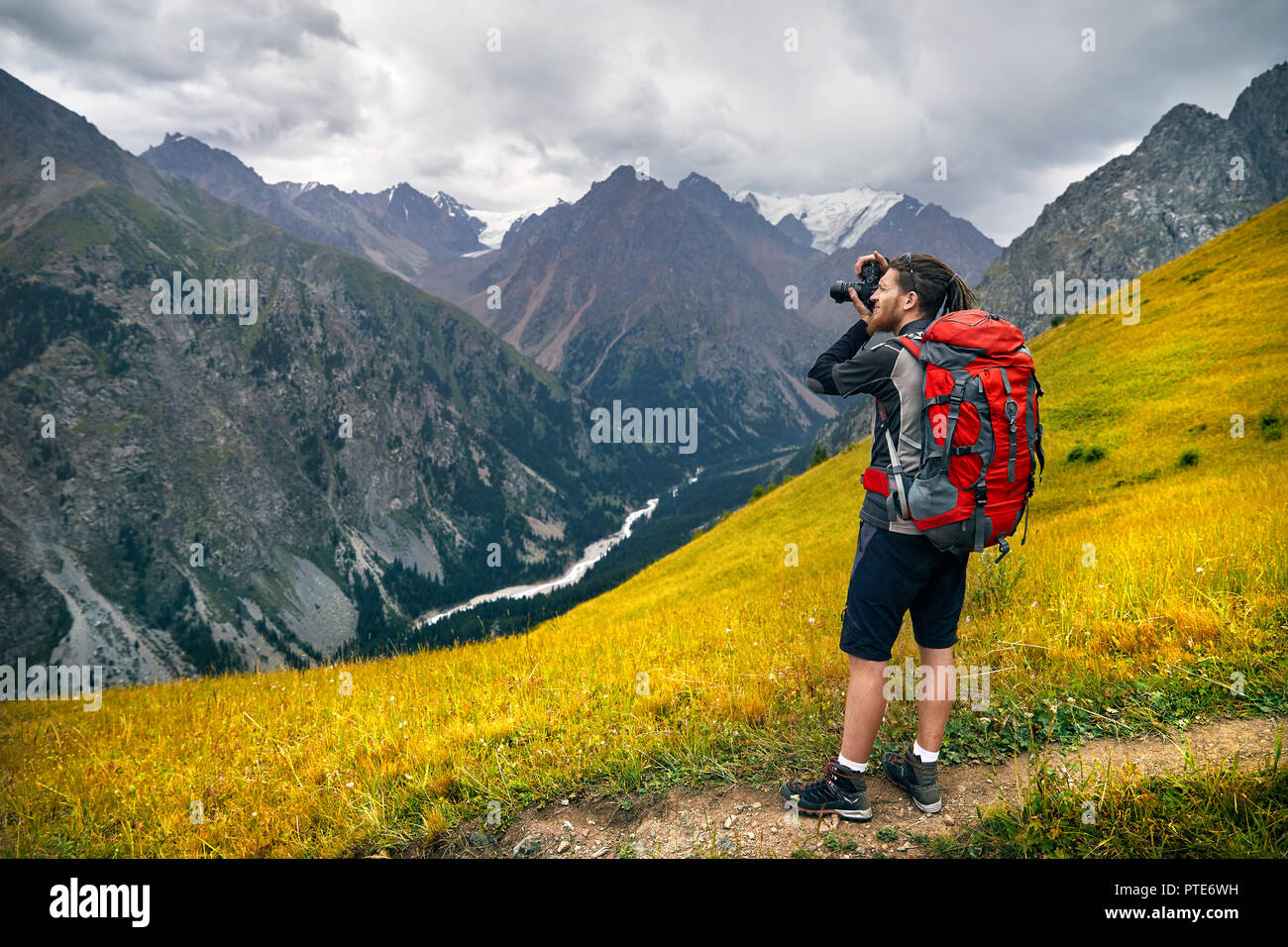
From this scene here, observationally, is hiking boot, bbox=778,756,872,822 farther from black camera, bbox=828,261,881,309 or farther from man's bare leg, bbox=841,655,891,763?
black camera, bbox=828,261,881,309

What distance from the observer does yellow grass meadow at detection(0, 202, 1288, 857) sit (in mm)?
4805

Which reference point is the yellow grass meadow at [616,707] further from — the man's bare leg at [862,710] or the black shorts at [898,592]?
the black shorts at [898,592]

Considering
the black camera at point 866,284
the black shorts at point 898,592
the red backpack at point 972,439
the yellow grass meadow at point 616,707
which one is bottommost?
the yellow grass meadow at point 616,707

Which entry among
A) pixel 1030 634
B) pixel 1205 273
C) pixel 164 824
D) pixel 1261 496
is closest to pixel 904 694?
pixel 1030 634

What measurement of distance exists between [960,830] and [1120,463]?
21.7 meters

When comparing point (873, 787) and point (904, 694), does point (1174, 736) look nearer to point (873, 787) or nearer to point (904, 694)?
point (904, 694)

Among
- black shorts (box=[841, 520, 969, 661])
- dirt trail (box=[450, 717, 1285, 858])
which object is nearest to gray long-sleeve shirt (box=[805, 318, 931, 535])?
black shorts (box=[841, 520, 969, 661])

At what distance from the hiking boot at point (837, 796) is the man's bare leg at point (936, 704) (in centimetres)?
16

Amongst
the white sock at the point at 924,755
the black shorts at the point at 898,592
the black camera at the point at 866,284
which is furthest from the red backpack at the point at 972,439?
the white sock at the point at 924,755

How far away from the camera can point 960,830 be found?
3844 mm

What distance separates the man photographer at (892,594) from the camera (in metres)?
4.18

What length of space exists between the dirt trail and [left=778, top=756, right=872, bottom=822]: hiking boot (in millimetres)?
68

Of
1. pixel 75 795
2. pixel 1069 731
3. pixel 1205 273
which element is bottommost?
pixel 75 795
